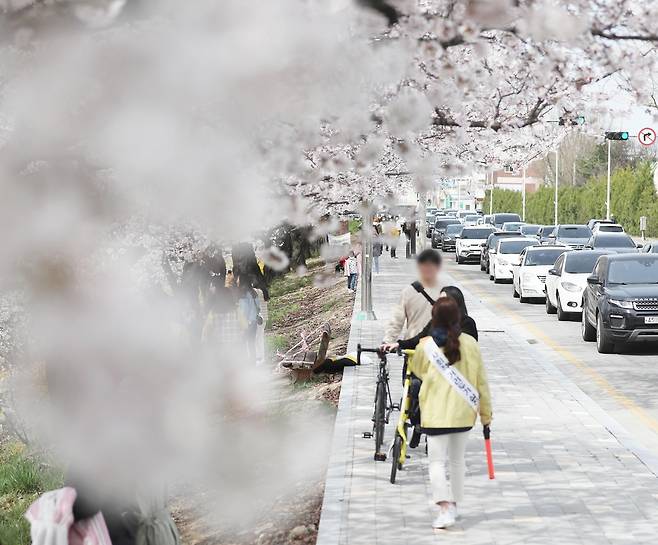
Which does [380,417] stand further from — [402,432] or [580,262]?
[580,262]

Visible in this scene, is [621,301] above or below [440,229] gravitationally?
above

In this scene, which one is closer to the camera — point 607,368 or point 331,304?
point 607,368

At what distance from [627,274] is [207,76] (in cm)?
1533

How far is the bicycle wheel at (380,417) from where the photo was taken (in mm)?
10219

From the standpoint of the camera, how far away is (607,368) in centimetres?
1772

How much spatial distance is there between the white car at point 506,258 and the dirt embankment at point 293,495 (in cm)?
706

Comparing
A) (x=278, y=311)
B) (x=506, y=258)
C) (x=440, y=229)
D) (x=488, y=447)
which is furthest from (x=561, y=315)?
(x=440, y=229)

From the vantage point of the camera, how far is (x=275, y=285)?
45.9 m

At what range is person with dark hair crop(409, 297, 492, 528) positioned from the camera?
25.8ft

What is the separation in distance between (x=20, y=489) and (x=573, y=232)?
3936cm

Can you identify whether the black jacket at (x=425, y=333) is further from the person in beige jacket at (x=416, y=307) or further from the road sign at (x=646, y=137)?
the road sign at (x=646, y=137)

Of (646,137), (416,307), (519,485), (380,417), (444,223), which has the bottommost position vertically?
(444,223)

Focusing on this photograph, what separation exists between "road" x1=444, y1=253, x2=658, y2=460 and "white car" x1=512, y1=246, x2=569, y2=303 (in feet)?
2.79

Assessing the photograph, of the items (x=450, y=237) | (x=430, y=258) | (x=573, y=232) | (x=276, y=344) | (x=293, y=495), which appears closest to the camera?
(x=430, y=258)
